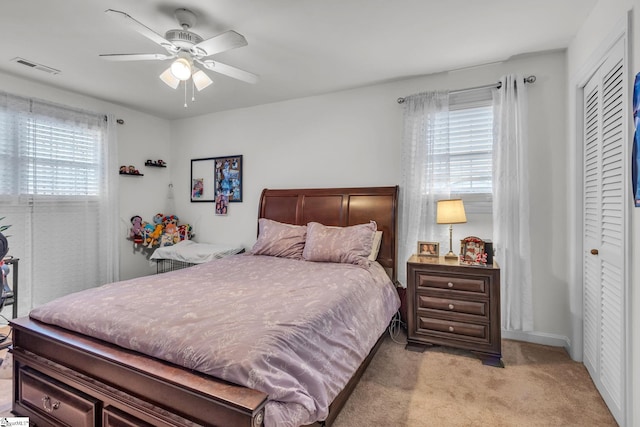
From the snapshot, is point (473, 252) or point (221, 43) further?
point (473, 252)

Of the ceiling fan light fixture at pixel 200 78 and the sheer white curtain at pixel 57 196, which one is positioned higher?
the ceiling fan light fixture at pixel 200 78

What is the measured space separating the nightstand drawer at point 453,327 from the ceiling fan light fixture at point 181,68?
258 centimetres

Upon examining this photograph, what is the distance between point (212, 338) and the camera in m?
1.26

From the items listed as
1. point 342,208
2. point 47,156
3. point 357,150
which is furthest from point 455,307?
point 47,156

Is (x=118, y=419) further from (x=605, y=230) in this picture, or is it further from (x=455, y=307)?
(x=605, y=230)

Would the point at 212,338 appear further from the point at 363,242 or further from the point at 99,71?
the point at 99,71

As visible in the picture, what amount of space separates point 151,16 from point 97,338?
202 centimetres

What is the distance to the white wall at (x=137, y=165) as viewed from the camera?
407 centimetres

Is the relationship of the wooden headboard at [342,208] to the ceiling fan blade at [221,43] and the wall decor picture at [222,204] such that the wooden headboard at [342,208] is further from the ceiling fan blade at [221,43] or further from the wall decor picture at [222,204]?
the ceiling fan blade at [221,43]

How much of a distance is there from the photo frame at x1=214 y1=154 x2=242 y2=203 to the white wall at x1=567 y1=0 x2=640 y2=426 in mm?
3497

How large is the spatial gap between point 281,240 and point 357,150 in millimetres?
1295

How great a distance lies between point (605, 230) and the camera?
6.36ft

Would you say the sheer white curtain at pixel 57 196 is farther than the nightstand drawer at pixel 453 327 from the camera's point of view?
Yes

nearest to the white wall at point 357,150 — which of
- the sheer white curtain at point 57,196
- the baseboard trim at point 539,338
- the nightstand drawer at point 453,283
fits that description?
the baseboard trim at point 539,338
